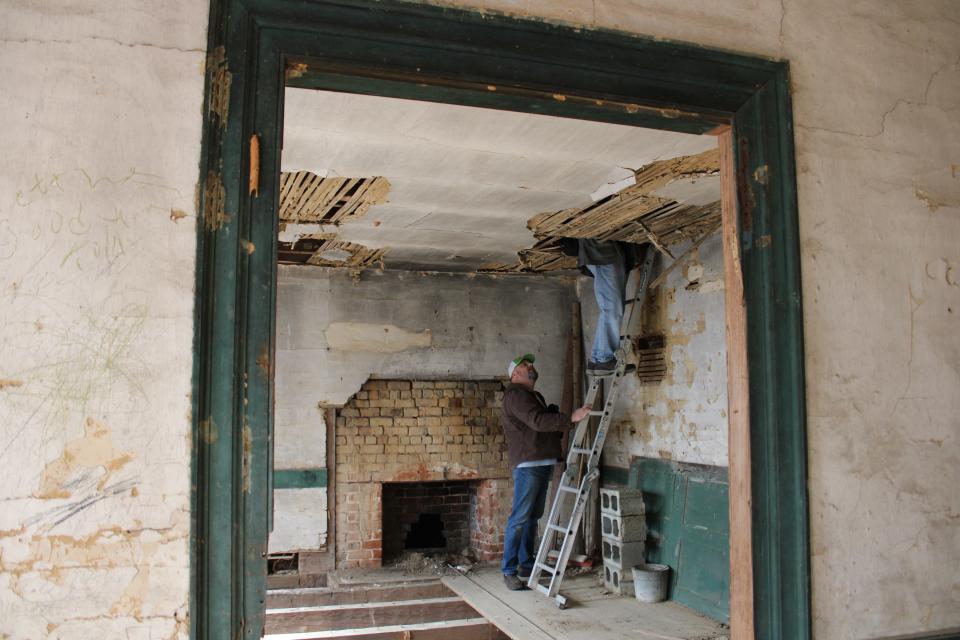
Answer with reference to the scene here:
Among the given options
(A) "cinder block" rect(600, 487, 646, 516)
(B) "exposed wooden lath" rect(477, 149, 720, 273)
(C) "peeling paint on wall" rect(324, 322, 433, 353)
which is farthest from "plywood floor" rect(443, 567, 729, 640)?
(B) "exposed wooden lath" rect(477, 149, 720, 273)

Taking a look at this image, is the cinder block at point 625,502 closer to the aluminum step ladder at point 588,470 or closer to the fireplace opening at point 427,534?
the aluminum step ladder at point 588,470

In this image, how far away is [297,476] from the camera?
6.40 meters

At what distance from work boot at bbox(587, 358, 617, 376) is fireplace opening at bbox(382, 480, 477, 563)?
1898 mm

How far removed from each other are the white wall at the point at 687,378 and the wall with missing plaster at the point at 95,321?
12.7 ft

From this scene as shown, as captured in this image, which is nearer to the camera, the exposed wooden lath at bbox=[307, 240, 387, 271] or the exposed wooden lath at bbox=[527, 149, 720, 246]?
the exposed wooden lath at bbox=[527, 149, 720, 246]

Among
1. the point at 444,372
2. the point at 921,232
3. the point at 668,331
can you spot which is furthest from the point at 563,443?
the point at 921,232

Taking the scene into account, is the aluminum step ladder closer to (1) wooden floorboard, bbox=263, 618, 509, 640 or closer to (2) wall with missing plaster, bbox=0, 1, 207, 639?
(1) wooden floorboard, bbox=263, 618, 509, 640

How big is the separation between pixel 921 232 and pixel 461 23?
1.38 m

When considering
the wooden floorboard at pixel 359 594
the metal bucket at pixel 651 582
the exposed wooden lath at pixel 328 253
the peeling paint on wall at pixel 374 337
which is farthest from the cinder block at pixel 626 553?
the exposed wooden lath at pixel 328 253

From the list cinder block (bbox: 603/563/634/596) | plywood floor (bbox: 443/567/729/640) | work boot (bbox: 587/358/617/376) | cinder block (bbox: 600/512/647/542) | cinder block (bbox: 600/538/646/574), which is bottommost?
plywood floor (bbox: 443/567/729/640)

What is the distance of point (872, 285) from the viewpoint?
2.11 m

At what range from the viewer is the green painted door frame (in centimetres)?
155

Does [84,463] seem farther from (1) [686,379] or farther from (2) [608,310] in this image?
(2) [608,310]

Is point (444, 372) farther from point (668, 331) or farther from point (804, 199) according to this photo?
point (804, 199)
